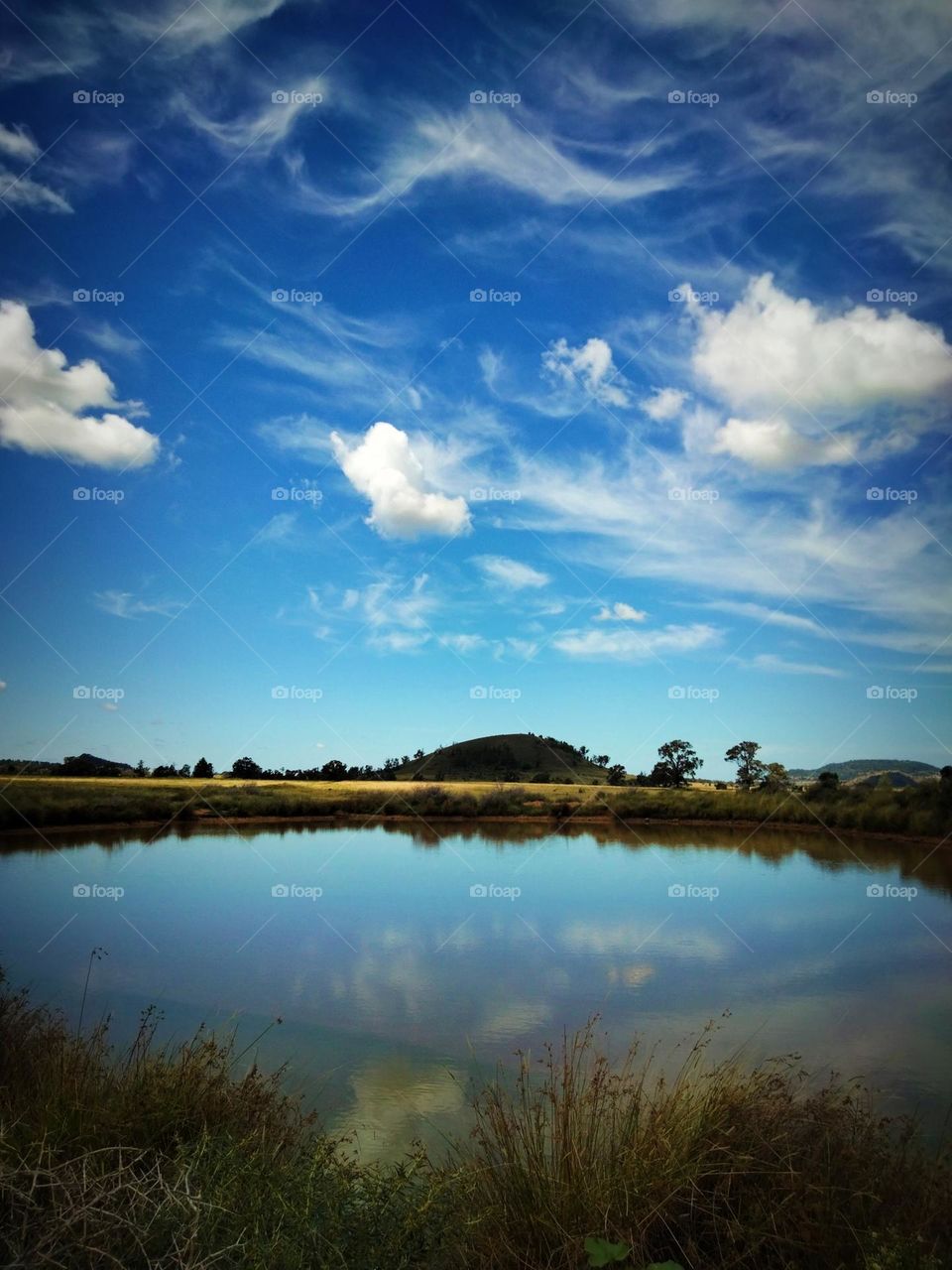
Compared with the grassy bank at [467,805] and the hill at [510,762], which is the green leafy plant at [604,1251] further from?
the hill at [510,762]

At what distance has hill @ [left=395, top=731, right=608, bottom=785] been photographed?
255 feet

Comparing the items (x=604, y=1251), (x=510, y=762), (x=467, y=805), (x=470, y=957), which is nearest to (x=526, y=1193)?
(x=604, y=1251)

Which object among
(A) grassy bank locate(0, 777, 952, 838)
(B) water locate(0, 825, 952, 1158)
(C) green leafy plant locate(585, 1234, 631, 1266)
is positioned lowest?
(B) water locate(0, 825, 952, 1158)

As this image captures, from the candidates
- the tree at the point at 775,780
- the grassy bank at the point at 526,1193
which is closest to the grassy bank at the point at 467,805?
the tree at the point at 775,780

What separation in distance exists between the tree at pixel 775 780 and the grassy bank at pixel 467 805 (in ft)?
7.90

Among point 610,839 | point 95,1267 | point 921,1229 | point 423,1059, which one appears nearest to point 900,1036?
point 423,1059

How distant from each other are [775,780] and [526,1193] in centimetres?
4441

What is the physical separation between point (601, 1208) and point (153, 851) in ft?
78.6

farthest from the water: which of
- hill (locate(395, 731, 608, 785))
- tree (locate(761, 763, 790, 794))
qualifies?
hill (locate(395, 731, 608, 785))

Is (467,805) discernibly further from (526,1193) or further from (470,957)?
(526,1193)

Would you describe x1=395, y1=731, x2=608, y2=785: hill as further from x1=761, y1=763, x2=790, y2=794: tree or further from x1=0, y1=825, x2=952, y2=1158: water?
x1=0, y1=825, x2=952, y2=1158: water

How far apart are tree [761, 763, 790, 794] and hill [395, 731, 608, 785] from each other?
1105 inches

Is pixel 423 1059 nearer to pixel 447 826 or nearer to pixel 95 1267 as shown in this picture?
pixel 95 1267

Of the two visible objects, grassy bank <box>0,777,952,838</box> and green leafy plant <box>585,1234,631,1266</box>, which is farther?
grassy bank <box>0,777,952,838</box>
